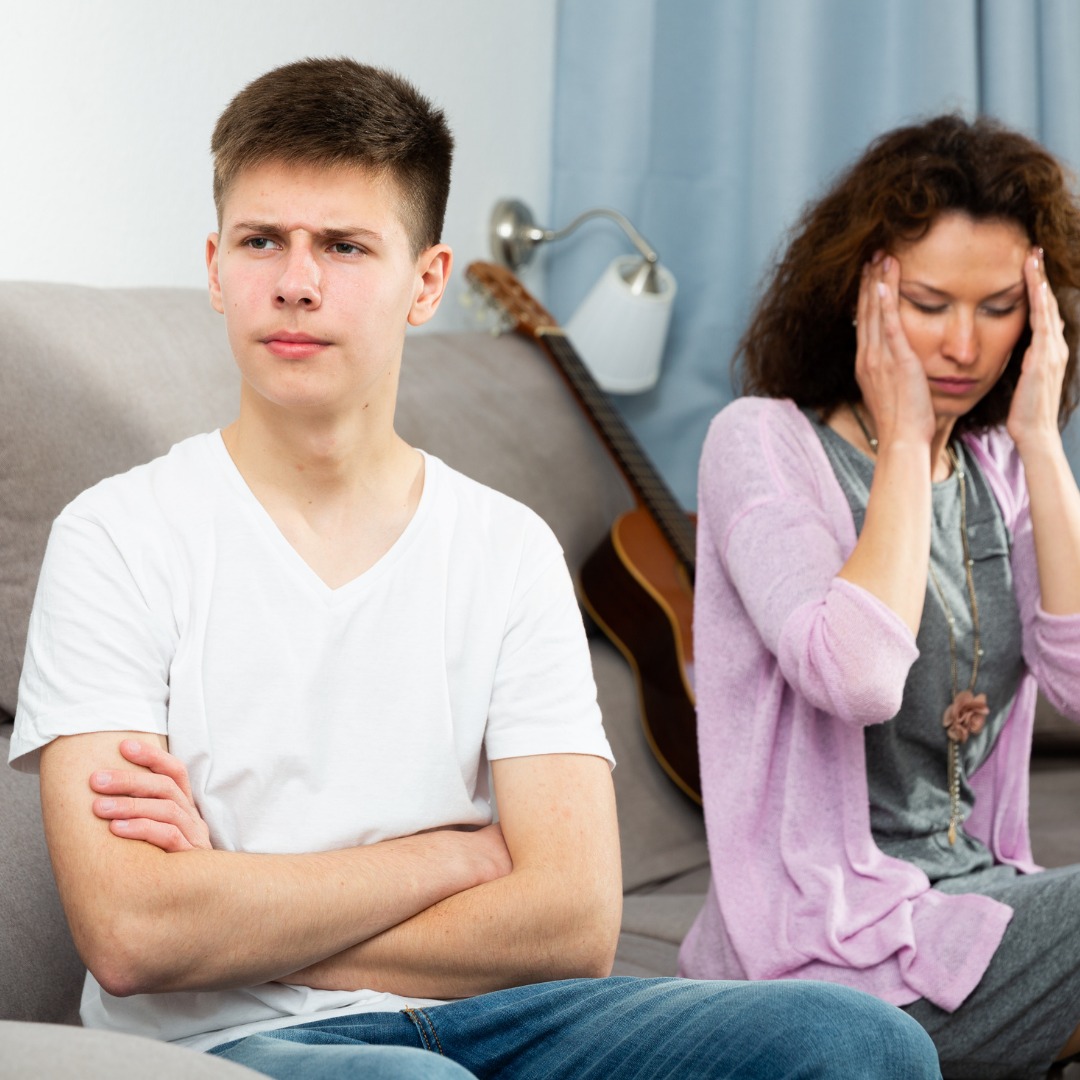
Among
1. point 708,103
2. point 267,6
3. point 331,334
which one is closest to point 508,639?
point 331,334

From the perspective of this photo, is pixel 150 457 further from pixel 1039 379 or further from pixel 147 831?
pixel 1039 379

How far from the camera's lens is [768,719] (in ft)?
4.29

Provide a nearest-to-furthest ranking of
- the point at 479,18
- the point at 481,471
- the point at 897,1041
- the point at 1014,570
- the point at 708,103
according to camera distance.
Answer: the point at 897,1041 → the point at 1014,570 → the point at 481,471 → the point at 479,18 → the point at 708,103

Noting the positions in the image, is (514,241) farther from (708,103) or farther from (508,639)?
(508,639)

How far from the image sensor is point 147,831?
2.66 feet

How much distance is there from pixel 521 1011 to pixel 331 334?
20.4 inches

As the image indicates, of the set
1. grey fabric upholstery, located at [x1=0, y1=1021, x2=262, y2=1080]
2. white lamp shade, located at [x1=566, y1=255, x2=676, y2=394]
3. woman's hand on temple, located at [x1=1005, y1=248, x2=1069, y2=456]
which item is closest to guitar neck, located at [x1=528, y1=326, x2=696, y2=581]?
white lamp shade, located at [x1=566, y1=255, x2=676, y2=394]

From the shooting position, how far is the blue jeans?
0.79 meters

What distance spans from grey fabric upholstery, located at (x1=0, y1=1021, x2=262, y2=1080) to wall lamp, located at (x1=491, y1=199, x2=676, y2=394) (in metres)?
1.73

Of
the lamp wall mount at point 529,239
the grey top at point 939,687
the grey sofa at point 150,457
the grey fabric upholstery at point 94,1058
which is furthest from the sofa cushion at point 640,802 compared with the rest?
the grey fabric upholstery at point 94,1058

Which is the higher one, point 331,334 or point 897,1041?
point 331,334

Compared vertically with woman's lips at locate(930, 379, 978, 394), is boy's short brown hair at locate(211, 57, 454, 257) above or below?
above

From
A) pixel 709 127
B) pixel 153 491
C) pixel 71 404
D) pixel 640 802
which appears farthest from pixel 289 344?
pixel 709 127

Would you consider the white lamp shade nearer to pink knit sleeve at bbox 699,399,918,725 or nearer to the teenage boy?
pink knit sleeve at bbox 699,399,918,725
